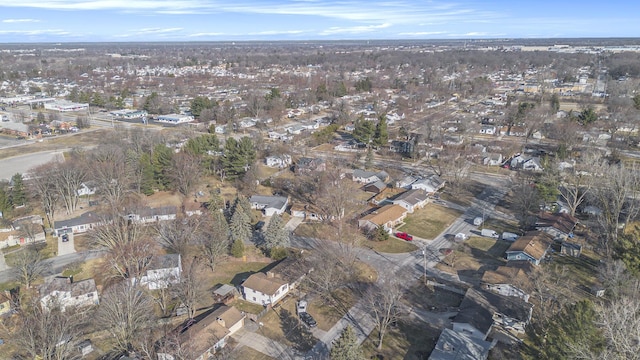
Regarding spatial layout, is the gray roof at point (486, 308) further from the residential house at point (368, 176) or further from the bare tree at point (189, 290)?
the residential house at point (368, 176)

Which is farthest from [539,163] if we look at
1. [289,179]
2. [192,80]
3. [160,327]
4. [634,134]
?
[192,80]

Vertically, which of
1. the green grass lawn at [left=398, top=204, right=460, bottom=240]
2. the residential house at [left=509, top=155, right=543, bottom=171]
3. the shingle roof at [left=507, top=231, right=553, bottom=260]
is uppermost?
the residential house at [left=509, top=155, right=543, bottom=171]

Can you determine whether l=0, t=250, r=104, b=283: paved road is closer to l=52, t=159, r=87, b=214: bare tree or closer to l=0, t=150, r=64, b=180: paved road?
l=52, t=159, r=87, b=214: bare tree

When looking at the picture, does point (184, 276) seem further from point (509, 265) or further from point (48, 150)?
point (48, 150)

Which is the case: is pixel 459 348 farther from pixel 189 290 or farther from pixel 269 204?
pixel 269 204

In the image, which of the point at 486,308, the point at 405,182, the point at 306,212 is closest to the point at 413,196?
the point at 405,182

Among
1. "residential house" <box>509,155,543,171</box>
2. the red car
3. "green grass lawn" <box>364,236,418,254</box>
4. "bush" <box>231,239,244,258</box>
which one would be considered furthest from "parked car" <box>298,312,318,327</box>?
"residential house" <box>509,155,543,171</box>

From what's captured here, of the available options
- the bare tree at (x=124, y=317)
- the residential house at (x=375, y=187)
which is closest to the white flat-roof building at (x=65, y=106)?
the residential house at (x=375, y=187)
